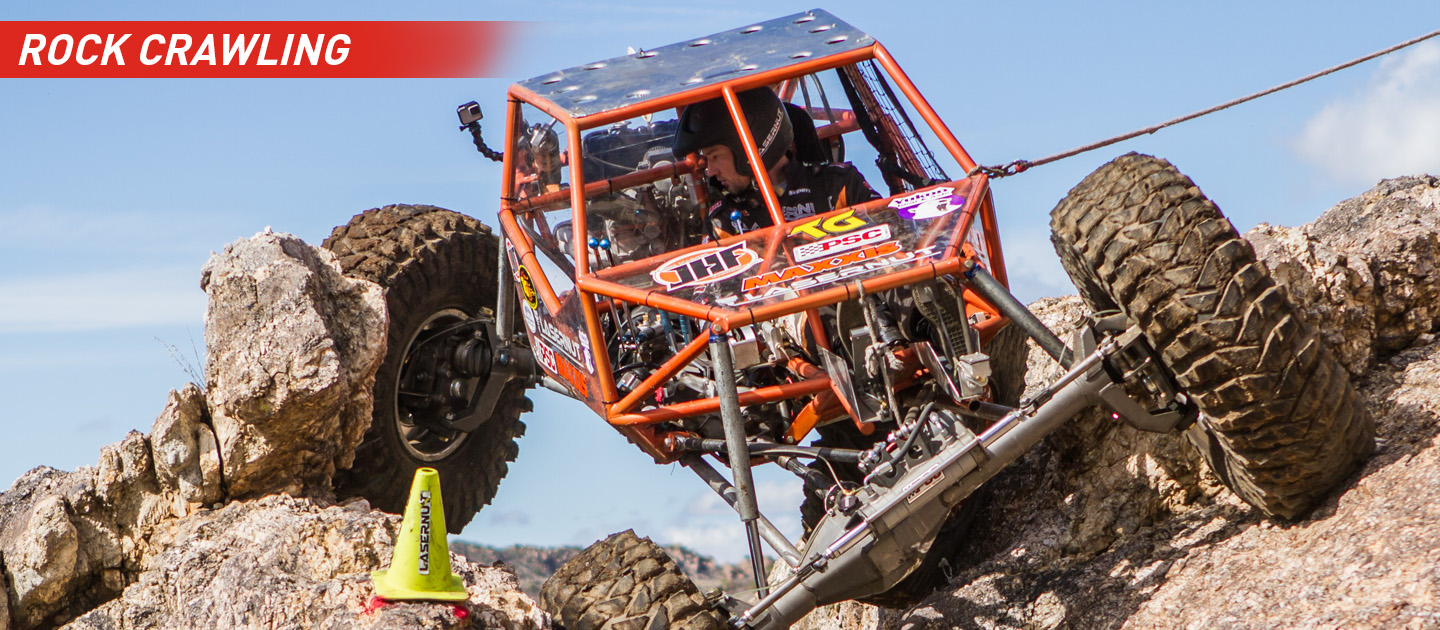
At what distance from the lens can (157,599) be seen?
490 centimetres

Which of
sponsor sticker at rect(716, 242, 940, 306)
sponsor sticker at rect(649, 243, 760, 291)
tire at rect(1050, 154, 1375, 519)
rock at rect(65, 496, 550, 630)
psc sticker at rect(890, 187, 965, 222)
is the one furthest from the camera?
psc sticker at rect(890, 187, 965, 222)

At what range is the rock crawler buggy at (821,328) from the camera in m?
3.91

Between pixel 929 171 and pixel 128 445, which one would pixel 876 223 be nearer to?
pixel 929 171

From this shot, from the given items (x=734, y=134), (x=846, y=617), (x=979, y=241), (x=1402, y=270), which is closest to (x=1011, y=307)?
(x=979, y=241)

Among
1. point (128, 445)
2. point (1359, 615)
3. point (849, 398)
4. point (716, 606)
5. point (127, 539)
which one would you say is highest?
point (128, 445)

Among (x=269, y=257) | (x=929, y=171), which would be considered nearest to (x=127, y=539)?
(x=269, y=257)

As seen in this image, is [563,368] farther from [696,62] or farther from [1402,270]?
[1402,270]

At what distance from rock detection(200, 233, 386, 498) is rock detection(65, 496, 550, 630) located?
0.77ft

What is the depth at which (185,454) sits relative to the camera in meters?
5.41

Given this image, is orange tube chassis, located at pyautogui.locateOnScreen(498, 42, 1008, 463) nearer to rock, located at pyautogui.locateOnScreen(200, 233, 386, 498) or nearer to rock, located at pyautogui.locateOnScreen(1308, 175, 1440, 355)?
rock, located at pyautogui.locateOnScreen(200, 233, 386, 498)

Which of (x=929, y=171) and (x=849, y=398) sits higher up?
(x=929, y=171)

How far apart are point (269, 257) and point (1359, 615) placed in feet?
14.4

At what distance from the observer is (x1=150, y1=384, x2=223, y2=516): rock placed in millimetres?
5410

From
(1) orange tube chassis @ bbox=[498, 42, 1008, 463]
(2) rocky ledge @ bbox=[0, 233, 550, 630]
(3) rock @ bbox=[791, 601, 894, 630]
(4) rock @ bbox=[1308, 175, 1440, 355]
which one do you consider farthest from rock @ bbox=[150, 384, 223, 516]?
(4) rock @ bbox=[1308, 175, 1440, 355]
